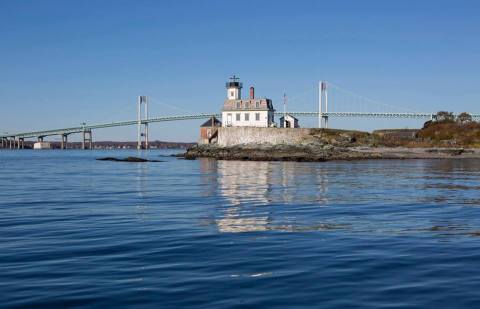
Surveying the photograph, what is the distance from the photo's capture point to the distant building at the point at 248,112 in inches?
3317

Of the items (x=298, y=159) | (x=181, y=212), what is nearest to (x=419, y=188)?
(x=181, y=212)

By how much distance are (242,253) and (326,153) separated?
191 ft

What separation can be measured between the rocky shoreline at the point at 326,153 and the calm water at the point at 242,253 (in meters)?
44.5

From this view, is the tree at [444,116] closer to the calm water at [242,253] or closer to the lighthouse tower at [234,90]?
the lighthouse tower at [234,90]

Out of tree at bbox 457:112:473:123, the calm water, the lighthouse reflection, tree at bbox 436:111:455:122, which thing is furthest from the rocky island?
the calm water

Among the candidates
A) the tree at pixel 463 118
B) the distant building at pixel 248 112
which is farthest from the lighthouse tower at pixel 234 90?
the tree at pixel 463 118

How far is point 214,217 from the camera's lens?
51.3 ft

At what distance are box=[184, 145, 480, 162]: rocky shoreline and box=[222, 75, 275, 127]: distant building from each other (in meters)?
9.78

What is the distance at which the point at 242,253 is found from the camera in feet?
33.6

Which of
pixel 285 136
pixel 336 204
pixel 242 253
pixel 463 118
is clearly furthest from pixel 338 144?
pixel 242 253

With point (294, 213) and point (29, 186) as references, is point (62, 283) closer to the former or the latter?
point (294, 213)

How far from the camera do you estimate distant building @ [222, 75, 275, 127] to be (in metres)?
84.2

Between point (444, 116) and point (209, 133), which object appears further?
point (444, 116)

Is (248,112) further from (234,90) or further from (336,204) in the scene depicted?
(336,204)
